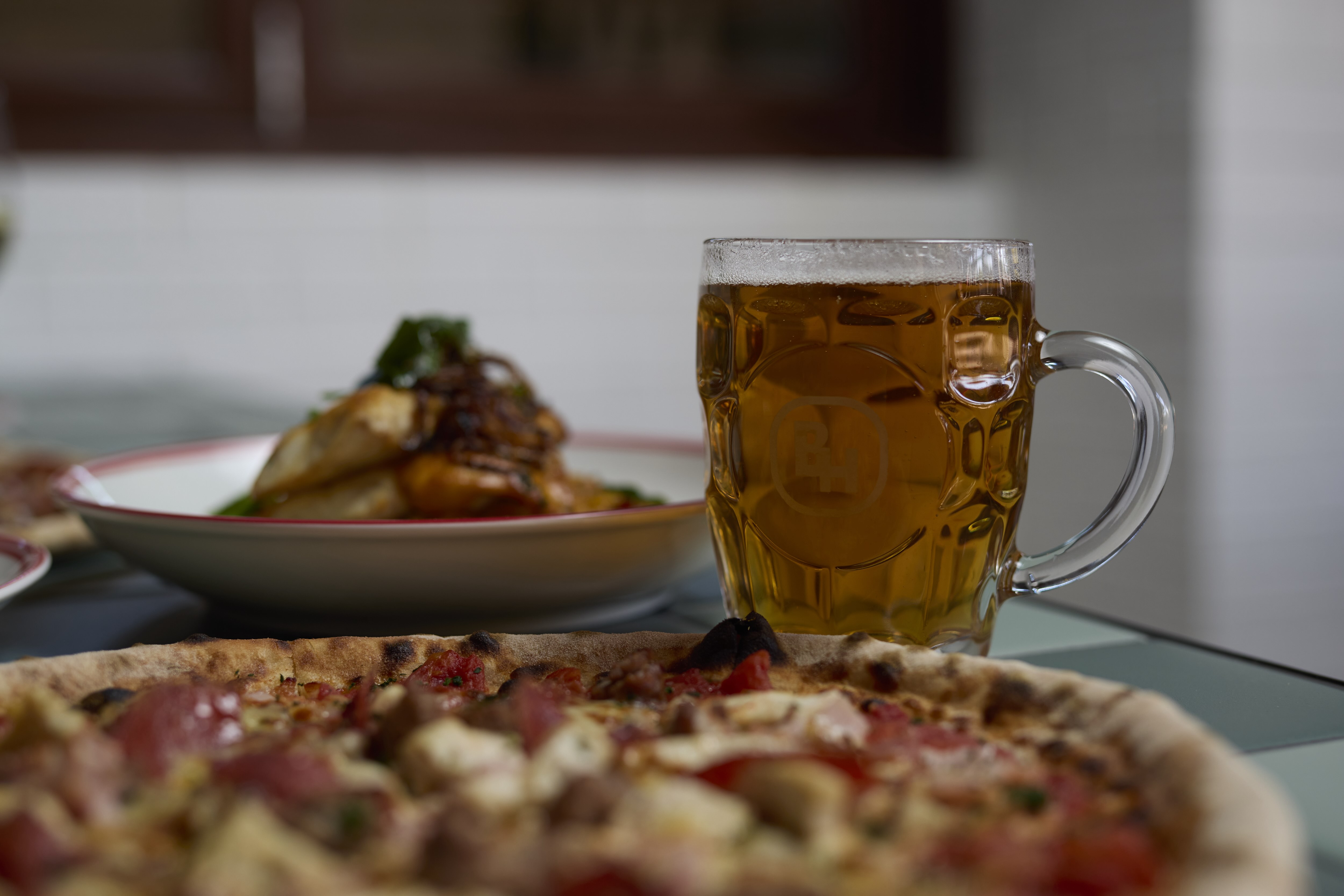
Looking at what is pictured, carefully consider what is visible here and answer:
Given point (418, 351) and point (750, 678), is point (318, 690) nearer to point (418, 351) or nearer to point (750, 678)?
point (750, 678)

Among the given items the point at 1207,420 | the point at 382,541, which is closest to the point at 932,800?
the point at 382,541

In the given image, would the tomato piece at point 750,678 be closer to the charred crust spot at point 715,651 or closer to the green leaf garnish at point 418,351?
the charred crust spot at point 715,651

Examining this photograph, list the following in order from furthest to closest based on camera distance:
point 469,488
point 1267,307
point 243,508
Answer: point 1267,307, point 243,508, point 469,488

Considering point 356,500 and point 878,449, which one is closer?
point 878,449

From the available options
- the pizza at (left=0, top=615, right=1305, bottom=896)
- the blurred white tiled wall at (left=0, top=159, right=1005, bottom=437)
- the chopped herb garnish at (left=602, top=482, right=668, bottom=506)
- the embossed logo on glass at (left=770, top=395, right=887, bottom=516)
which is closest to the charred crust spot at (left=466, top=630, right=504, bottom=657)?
the pizza at (left=0, top=615, right=1305, bottom=896)

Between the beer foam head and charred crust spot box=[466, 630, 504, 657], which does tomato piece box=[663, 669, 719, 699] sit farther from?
the beer foam head

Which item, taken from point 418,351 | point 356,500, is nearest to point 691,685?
point 356,500
